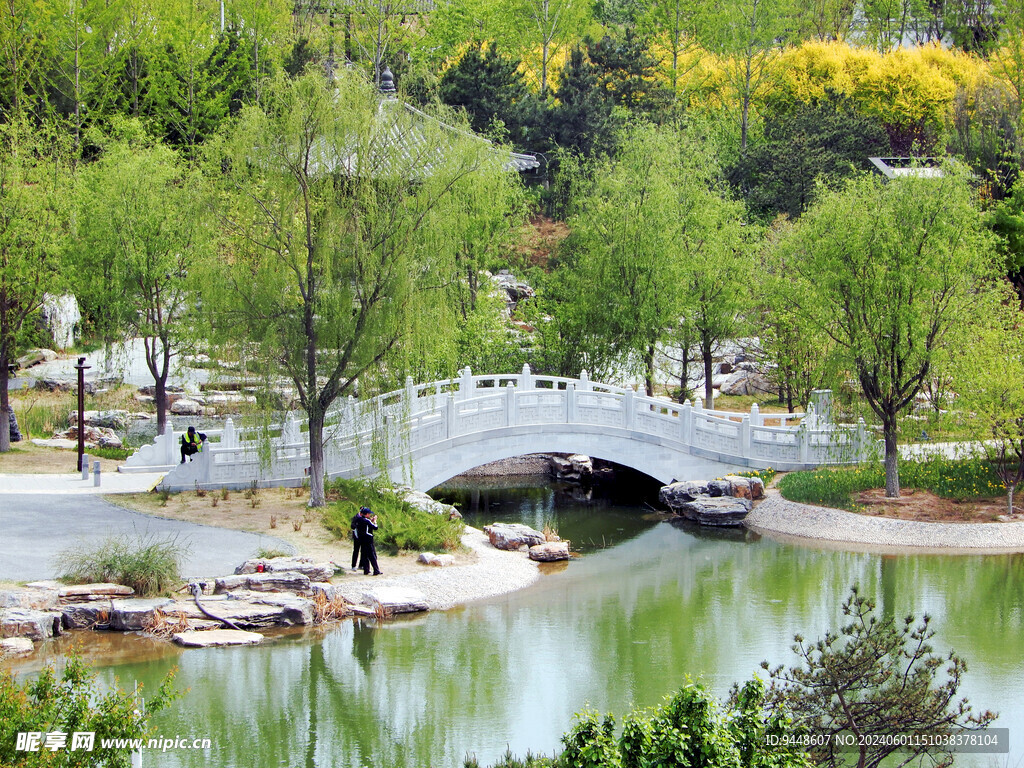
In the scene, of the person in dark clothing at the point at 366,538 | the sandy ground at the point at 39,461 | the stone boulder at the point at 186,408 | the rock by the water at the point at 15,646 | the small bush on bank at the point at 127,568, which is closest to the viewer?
the rock by the water at the point at 15,646

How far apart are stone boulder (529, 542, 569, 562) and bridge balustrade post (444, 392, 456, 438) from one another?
3962mm

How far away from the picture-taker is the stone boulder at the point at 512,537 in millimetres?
20766

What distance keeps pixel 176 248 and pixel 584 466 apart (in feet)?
39.8

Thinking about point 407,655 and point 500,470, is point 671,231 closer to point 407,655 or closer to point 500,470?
point 500,470

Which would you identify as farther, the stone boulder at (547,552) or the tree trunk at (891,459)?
the tree trunk at (891,459)

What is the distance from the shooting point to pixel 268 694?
13562 mm

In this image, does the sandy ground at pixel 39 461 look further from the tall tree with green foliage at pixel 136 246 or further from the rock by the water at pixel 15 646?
the rock by the water at pixel 15 646

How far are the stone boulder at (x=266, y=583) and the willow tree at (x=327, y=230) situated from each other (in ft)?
15.0

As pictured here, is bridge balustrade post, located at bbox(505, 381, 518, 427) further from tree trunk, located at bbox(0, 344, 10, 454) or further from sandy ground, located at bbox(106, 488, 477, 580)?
tree trunk, located at bbox(0, 344, 10, 454)

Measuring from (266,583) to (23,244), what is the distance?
12858 millimetres

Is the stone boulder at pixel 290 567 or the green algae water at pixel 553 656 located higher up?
the stone boulder at pixel 290 567

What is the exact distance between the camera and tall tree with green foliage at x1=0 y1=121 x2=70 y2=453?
24.7 meters

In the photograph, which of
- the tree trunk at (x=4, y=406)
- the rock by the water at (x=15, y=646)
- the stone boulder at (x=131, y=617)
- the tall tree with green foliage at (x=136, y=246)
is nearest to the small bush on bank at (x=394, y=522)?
the stone boulder at (x=131, y=617)

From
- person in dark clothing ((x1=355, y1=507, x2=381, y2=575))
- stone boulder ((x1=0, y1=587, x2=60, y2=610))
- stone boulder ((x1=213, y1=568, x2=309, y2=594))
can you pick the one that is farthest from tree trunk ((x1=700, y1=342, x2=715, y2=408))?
stone boulder ((x1=0, y1=587, x2=60, y2=610))
